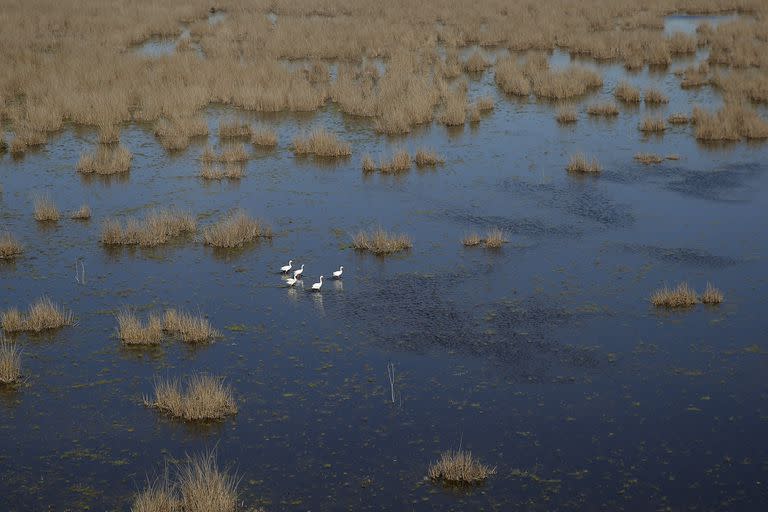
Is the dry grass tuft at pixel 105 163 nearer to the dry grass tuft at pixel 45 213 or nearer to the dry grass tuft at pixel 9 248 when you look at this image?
the dry grass tuft at pixel 45 213

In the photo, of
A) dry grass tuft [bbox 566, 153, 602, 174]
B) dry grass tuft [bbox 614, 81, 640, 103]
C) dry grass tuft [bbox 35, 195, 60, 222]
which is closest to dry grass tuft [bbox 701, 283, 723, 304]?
dry grass tuft [bbox 566, 153, 602, 174]

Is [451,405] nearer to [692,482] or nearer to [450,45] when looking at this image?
[692,482]

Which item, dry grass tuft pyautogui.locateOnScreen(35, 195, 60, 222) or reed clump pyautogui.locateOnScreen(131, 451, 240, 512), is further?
dry grass tuft pyautogui.locateOnScreen(35, 195, 60, 222)

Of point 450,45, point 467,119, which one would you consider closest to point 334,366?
point 467,119

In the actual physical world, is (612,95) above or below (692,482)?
above

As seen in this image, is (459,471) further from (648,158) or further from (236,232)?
(648,158)

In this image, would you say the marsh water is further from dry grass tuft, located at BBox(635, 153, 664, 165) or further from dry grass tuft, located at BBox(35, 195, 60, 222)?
dry grass tuft, located at BBox(635, 153, 664, 165)

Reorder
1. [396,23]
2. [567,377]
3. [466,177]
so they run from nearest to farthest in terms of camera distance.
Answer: [567,377], [466,177], [396,23]

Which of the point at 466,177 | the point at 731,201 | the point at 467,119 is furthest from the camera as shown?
the point at 467,119
